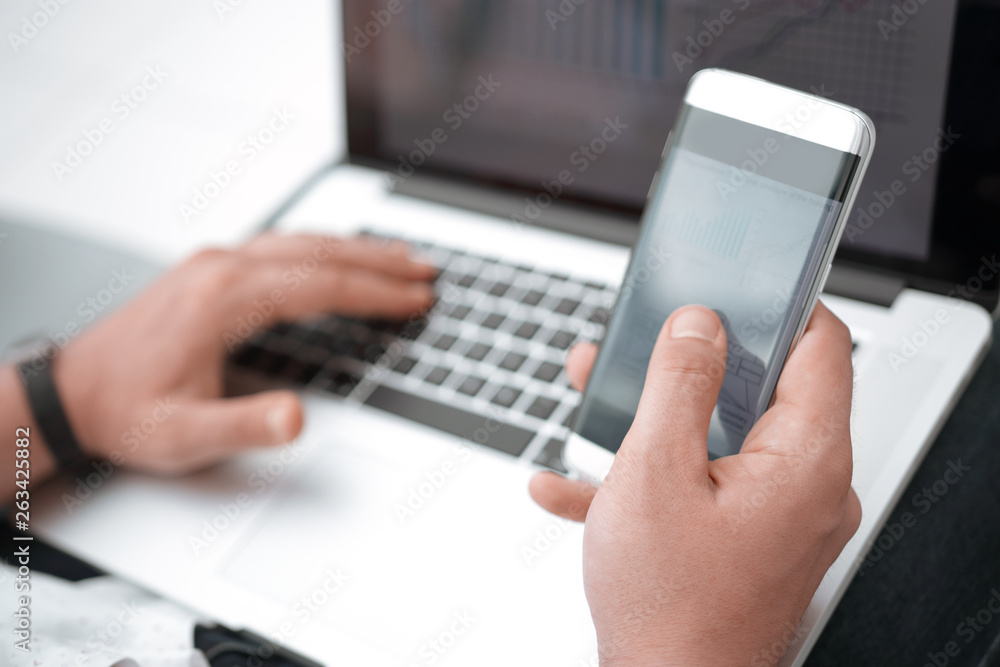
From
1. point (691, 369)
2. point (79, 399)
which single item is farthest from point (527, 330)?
point (79, 399)

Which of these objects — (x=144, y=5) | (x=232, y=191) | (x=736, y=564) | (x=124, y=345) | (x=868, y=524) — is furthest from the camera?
(x=144, y=5)

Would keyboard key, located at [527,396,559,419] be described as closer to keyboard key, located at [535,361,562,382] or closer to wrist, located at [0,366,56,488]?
keyboard key, located at [535,361,562,382]

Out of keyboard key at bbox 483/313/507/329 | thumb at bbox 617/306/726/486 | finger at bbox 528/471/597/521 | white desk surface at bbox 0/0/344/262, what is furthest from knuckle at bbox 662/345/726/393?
Answer: white desk surface at bbox 0/0/344/262

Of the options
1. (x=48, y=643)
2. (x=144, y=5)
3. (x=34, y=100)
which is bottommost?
(x=48, y=643)

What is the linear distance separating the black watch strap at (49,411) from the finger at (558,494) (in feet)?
1.05

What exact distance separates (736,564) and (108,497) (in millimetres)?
396

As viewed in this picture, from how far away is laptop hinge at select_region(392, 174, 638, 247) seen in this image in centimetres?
63

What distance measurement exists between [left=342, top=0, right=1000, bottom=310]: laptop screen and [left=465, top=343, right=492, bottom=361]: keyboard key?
15cm

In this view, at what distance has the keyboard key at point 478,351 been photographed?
56cm

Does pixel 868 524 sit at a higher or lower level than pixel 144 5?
lower

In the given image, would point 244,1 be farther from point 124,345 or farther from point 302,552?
point 302,552

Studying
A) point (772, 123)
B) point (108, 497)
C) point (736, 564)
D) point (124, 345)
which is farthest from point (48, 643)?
point (772, 123)

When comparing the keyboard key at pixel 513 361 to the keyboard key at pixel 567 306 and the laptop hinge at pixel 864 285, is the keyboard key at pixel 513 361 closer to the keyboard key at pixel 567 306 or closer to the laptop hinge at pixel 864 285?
the keyboard key at pixel 567 306

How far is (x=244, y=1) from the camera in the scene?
0.85 metres
